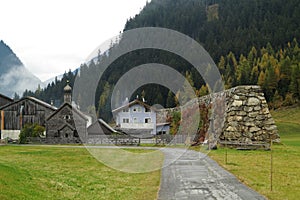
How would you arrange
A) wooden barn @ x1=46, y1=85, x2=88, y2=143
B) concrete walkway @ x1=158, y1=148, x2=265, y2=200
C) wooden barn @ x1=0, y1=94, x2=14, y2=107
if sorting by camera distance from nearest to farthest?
concrete walkway @ x1=158, y1=148, x2=265, y2=200
wooden barn @ x1=46, y1=85, x2=88, y2=143
wooden barn @ x1=0, y1=94, x2=14, y2=107

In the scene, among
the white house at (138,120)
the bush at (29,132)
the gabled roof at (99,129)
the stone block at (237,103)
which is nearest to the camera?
the stone block at (237,103)

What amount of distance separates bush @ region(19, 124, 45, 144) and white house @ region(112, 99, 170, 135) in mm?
18524

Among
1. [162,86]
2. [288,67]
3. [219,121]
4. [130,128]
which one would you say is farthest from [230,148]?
[162,86]

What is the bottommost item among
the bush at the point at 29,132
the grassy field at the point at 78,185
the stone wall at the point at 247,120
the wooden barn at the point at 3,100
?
the grassy field at the point at 78,185

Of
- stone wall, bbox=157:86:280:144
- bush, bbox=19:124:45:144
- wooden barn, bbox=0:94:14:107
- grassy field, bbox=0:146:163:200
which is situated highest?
wooden barn, bbox=0:94:14:107

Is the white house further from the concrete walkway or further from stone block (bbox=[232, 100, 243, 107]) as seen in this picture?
the concrete walkway

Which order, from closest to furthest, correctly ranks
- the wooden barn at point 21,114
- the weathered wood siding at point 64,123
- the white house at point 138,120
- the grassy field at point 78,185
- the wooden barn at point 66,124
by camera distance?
the grassy field at point 78,185
the wooden barn at point 66,124
the weathered wood siding at point 64,123
the wooden barn at point 21,114
the white house at point 138,120

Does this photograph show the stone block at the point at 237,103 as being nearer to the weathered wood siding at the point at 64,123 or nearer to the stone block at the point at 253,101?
the stone block at the point at 253,101

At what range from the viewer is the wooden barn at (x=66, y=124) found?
61.8m

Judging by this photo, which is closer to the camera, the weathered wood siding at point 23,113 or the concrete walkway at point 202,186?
the concrete walkway at point 202,186

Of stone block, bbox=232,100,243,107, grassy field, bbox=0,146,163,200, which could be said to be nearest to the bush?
stone block, bbox=232,100,243,107

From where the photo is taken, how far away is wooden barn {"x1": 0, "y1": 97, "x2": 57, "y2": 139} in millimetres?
69500

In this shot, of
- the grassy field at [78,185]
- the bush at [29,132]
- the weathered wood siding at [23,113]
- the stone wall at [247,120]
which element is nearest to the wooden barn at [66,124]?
the bush at [29,132]

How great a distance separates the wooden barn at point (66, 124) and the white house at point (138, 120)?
14.8 metres
